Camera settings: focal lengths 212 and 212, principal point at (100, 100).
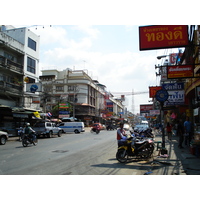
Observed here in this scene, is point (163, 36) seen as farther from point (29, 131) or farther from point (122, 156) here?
point (29, 131)

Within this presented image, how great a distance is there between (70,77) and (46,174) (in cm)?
6229

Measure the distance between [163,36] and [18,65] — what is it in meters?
24.1

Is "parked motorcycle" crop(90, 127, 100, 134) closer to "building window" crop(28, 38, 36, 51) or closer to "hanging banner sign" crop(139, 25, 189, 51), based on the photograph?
"building window" crop(28, 38, 36, 51)

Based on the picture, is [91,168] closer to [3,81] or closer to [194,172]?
[194,172]

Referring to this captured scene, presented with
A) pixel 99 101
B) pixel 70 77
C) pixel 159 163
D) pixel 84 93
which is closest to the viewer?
pixel 159 163

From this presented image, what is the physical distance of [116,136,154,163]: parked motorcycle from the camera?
9320mm

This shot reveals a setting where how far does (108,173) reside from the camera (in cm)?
722

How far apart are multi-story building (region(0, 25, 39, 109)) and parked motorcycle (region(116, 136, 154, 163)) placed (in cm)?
1962

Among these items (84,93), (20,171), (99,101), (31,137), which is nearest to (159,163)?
(20,171)

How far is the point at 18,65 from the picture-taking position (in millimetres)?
29125

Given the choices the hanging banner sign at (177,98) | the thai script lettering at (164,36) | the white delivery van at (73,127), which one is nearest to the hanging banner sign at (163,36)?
the thai script lettering at (164,36)

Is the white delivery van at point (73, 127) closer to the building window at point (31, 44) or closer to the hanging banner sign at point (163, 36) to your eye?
the building window at point (31, 44)

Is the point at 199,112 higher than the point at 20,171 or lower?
higher

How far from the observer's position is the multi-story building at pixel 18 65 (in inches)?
1047
